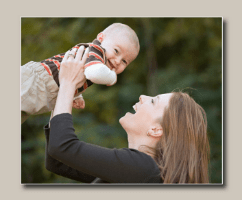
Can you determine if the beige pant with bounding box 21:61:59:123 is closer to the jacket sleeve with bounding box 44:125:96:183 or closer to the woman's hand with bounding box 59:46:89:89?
the woman's hand with bounding box 59:46:89:89

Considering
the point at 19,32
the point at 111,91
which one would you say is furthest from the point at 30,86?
the point at 111,91

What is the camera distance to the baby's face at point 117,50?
59.7 inches

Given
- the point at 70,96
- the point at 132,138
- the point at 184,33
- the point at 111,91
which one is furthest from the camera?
the point at 111,91

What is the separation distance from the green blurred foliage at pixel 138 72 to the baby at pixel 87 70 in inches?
13.3

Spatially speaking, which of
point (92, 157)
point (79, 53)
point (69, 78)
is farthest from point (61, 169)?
point (79, 53)

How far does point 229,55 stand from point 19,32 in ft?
4.54

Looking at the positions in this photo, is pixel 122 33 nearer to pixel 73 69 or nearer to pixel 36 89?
pixel 73 69

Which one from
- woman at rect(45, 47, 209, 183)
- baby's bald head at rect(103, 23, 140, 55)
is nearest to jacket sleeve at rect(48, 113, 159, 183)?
woman at rect(45, 47, 209, 183)

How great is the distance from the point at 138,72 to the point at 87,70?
144 centimetres

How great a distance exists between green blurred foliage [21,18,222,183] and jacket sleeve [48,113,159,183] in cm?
65

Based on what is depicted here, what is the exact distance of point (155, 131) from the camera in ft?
4.95

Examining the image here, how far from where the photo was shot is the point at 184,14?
5.88 ft

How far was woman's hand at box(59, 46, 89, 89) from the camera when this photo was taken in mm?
1383

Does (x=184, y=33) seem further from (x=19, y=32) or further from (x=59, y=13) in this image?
(x=19, y=32)
